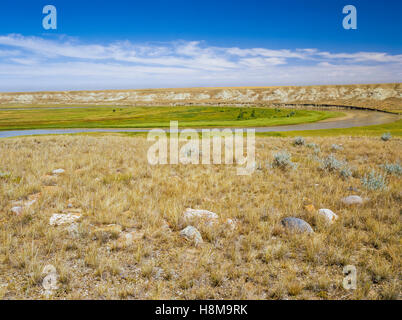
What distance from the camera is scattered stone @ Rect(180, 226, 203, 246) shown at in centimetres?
416

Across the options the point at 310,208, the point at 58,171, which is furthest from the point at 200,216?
the point at 58,171

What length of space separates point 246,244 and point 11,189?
5.78 meters

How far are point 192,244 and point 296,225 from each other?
2.02 meters

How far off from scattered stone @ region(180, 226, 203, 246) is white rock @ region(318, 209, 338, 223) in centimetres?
266

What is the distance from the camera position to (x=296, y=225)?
4.52 meters

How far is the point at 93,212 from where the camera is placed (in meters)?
5.04

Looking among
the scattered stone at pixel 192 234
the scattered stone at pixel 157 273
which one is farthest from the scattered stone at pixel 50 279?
the scattered stone at pixel 192 234

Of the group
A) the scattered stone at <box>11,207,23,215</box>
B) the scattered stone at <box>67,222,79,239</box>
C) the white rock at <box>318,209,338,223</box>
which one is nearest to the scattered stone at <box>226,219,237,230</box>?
the white rock at <box>318,209,338,223</box>

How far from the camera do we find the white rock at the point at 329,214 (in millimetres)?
4816

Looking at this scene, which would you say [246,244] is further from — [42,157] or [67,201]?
[42,157]

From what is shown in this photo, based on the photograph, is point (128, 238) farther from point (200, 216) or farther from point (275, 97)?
point (275, 97)

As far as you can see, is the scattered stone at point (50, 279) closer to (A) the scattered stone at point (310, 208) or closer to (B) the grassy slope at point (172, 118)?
(A) the scattered stone at point (310, 208)
